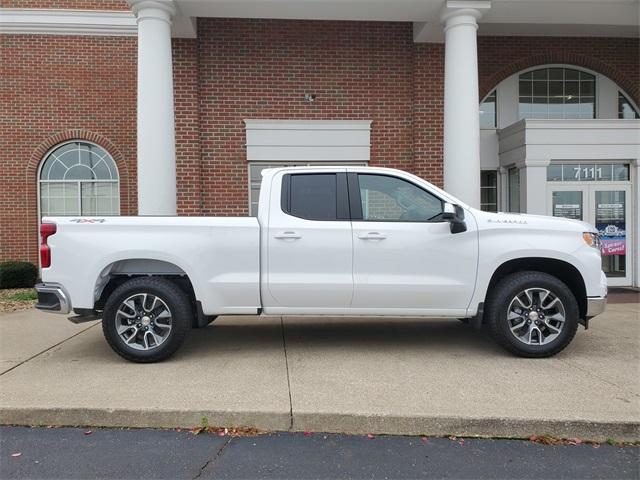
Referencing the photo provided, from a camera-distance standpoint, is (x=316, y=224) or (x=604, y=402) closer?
(x=604, y=402)

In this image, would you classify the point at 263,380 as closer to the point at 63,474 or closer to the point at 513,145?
the point at 63,474

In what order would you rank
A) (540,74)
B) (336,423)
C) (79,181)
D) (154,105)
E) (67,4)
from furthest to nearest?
(79,181), (67,4), (540,74), (154,105), (336,423)

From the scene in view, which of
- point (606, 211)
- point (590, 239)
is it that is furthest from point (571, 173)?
point (590, 239)

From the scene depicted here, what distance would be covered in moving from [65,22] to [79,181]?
3245 mm

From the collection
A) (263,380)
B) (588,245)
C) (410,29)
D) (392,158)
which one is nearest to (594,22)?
(410,29)

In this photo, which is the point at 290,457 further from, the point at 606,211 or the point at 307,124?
the point at 606,211

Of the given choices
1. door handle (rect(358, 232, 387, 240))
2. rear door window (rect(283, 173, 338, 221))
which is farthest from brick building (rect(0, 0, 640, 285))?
door handle (rect(358, 232, 387, 240))

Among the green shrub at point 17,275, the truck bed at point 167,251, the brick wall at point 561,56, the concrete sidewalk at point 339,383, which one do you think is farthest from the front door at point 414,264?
the green shrub at point 17,275

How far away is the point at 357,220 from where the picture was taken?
5328 millimetres

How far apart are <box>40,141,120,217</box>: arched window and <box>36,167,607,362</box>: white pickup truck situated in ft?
21.7

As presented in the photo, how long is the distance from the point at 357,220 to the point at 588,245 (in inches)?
91.4

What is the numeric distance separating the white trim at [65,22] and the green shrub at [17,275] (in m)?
4.79

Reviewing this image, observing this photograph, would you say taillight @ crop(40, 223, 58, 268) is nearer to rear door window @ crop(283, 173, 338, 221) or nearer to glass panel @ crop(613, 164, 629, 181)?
→ rear door window @ crop(283, 173, 338, 221)

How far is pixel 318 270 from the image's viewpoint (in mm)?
5258
